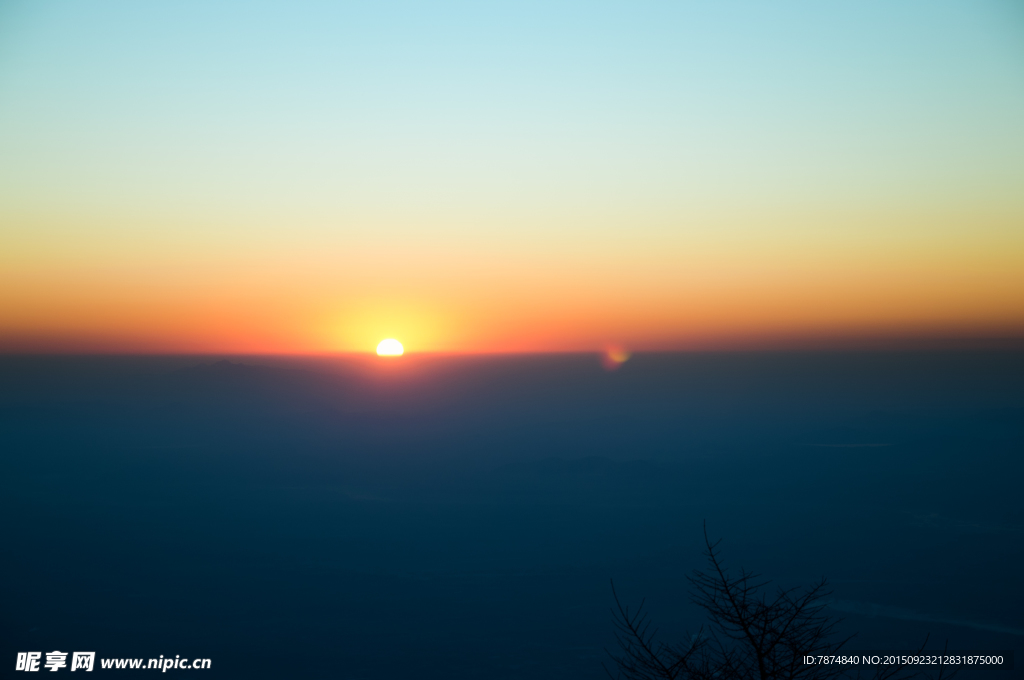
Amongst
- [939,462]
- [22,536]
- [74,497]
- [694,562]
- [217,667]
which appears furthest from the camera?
[939,462]

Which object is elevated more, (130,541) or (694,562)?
(130,541)

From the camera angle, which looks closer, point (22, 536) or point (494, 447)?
point (22, 536)

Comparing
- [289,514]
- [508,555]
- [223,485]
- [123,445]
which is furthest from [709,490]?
[123,445]

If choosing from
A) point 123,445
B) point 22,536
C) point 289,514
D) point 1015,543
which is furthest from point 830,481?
point 123,445

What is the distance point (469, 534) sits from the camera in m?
92.5

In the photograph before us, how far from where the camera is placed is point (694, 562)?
79.6 meters

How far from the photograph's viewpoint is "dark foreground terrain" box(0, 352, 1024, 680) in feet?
190

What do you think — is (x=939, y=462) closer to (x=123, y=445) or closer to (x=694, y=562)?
(x=694, y=562)

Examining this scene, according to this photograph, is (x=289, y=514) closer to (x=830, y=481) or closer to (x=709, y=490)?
(x=709, y=490)

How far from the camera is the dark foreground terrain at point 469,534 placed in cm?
5778

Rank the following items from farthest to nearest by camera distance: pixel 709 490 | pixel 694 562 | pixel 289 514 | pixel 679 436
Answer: pixel 679 436 → pixel 709 490 → pixel 289 514 → pixel 694 562

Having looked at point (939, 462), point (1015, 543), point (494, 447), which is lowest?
point (1015, 543)

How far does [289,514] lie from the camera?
10406 cm

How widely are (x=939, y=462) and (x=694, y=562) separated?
269ft
